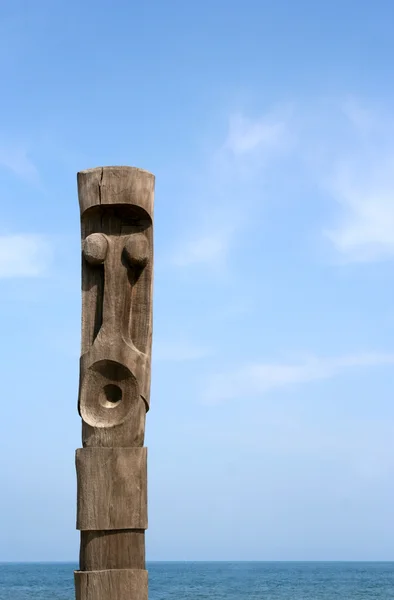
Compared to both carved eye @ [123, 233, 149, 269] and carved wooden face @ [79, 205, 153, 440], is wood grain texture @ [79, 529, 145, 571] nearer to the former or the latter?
carved wooden face @ [79, 205, 153, 440]

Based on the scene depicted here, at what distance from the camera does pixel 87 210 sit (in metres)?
7.21

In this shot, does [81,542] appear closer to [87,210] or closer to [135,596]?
[135,596]

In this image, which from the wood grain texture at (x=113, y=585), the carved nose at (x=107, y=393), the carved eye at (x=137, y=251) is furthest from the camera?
the carved eye at (x=137, y=251)

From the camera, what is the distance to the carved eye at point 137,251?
707 cm

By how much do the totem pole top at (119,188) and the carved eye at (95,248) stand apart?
0.24 m

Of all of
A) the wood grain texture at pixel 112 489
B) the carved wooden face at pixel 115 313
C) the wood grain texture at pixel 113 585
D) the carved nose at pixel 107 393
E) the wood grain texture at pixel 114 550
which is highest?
the carved wooden face at pixel 115 313

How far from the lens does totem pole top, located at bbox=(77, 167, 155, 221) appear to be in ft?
23.3

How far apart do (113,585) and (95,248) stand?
241 cm

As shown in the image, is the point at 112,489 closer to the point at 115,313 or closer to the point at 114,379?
the point at 114,379

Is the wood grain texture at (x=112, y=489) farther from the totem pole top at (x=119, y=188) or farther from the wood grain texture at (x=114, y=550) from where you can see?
the totem pole top at (x=119, y=188)

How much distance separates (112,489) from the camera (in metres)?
6.72

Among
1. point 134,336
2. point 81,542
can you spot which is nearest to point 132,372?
point 134,336

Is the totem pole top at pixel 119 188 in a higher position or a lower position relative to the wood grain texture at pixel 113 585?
higher

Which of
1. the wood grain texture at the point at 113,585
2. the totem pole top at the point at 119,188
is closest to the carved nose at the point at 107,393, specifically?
the wood grain texture at the point at 113,585
